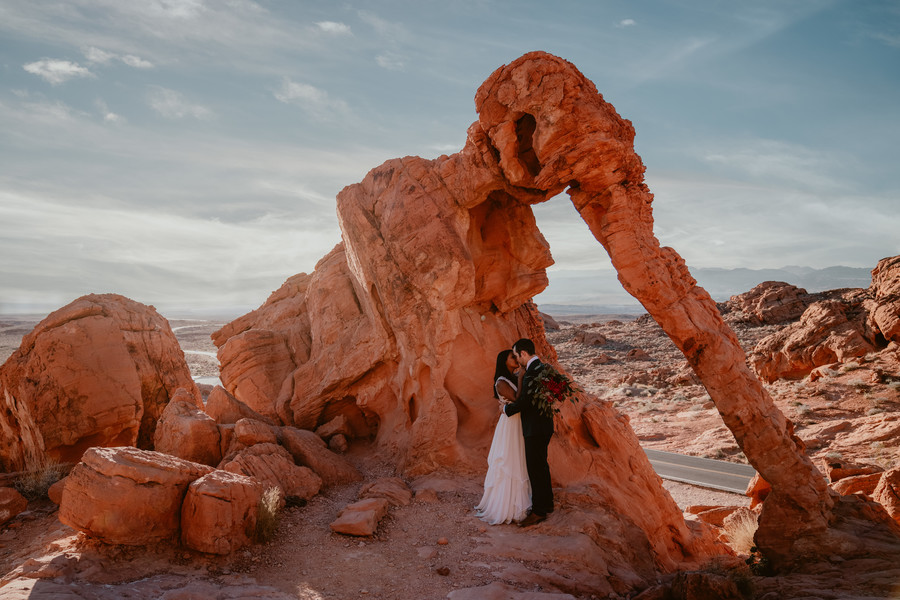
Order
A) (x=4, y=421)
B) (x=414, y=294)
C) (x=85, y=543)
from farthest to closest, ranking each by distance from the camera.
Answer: (x=4, y=421), (x=414, y=294), (x=85, y=543)

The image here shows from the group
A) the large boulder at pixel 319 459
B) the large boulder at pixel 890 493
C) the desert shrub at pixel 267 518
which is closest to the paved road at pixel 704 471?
the large boulder at pixel 890 493

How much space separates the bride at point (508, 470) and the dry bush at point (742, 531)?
5.57 metres

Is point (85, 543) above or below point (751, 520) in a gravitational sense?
above

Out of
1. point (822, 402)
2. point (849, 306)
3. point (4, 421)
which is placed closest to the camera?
point (4, 421)

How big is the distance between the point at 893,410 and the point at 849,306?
1003 cm

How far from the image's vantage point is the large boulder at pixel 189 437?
10812 millimetres

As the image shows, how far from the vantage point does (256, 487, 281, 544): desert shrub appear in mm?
8359

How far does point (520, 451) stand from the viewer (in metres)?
9.10

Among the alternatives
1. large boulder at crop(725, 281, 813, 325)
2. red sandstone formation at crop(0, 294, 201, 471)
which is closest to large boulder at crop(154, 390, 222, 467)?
red sandstone formation at crop(0, 294, 201, 471)

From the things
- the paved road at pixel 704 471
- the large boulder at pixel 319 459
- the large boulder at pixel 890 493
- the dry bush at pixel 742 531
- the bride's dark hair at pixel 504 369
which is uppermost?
the bride's dark hair at pixel 504 369

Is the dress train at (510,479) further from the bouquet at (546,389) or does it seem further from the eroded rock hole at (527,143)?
the eroded rock hole at (527,143)

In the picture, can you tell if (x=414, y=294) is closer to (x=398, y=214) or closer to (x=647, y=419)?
(x=398, y=214)

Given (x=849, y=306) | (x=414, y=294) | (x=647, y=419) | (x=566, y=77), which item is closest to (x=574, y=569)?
(x=414, y=294)

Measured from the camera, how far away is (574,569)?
783 cm
